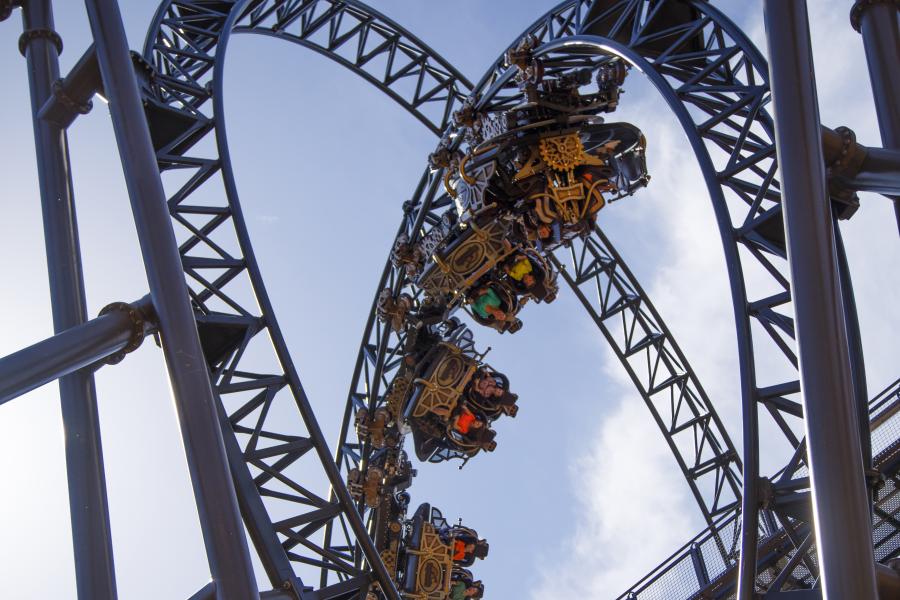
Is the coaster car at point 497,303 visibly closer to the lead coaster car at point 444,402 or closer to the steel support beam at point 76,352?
the lead coaster car at point 444,402

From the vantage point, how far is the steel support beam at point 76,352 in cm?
515

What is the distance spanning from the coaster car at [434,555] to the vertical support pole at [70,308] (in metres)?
10.3

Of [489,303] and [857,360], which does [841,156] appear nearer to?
[857,360]

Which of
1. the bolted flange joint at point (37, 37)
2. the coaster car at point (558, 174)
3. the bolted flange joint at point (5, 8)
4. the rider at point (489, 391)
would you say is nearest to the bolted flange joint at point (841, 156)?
the bolted flange joint at point (37, 37)

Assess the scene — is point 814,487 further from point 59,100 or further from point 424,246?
point 424,246

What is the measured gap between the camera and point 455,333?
615 inches

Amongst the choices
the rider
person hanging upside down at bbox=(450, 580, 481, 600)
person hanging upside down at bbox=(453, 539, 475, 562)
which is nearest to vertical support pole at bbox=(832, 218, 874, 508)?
the rider

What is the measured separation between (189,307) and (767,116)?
22.3ft

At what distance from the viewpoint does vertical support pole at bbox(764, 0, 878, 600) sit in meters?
4.86

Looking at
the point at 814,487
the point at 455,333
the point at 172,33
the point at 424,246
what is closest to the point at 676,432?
the point at 455,333

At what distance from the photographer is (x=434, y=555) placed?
16062mm

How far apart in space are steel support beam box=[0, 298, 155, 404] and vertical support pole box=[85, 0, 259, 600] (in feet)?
0.56

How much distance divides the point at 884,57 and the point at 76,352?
5.34 m

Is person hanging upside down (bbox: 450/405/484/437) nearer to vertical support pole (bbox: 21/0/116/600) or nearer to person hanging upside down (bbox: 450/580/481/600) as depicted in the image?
person hanging upside down (bbox: 450/580/481/600)
